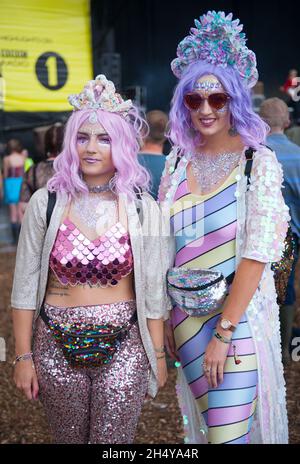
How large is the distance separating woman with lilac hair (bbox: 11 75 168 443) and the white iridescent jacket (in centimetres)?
23

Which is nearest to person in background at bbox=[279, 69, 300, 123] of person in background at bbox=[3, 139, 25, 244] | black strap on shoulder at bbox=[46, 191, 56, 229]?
person in background at bbox=[3, 139, 25, 244]

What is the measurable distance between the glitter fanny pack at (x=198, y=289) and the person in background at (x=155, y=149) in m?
2.12

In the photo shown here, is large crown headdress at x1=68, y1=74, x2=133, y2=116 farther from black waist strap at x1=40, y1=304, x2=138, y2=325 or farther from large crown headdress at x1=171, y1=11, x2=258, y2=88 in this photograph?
black waist strap at x1=40, y1=304, x2=138, y2=325

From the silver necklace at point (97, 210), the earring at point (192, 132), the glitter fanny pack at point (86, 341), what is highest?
the earring at point (192, 132)

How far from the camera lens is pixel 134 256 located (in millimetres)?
2262

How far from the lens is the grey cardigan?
89.2 inches

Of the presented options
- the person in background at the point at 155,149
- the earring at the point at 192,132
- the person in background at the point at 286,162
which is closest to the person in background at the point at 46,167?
the person in background at the point at 155,149

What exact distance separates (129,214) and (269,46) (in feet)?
36.1

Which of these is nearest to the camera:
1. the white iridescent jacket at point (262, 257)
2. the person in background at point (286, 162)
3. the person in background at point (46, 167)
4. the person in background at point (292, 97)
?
the white iridescent jacket at point (262, 257)

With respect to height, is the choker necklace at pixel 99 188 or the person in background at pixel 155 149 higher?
the choker necklace at pixel 99 188

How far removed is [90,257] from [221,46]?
0.94 meters

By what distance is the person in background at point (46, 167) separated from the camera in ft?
15.1

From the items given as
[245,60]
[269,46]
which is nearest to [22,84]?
[269,46]

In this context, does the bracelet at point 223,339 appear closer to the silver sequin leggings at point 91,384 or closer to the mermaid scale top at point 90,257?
the silver sequin leggings at point 91,384
